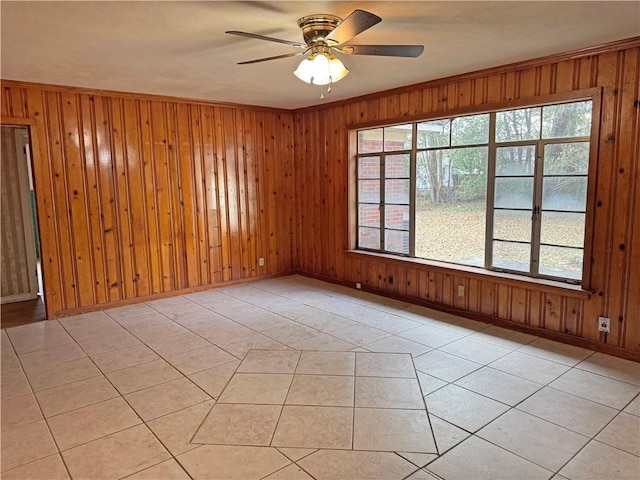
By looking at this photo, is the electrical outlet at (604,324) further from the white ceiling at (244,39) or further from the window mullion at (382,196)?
the window mullion at (382,196)

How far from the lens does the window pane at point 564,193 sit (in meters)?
3.64

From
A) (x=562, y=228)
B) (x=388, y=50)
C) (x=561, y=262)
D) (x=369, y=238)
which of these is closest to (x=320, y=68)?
(x=388, y=50)

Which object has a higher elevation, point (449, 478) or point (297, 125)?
point (297, 125)

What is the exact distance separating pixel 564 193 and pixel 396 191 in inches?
76.5

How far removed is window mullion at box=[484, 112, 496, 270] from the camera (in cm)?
420

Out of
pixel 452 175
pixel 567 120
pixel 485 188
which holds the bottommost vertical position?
pixel 485 188

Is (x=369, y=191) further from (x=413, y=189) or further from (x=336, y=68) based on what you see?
(x=336, y=68)

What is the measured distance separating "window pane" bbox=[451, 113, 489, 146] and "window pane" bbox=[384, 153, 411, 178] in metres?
0.64

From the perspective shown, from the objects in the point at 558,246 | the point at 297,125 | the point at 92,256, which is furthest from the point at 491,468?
the point at 297,125

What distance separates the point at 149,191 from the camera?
5285 millimetres

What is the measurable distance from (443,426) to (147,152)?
14.6 feet

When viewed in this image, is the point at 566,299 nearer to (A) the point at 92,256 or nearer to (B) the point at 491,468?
(B) the point at 491,468

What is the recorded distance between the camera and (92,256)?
4926 mm

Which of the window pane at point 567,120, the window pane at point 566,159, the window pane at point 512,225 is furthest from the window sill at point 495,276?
the window pane at point 567,120
